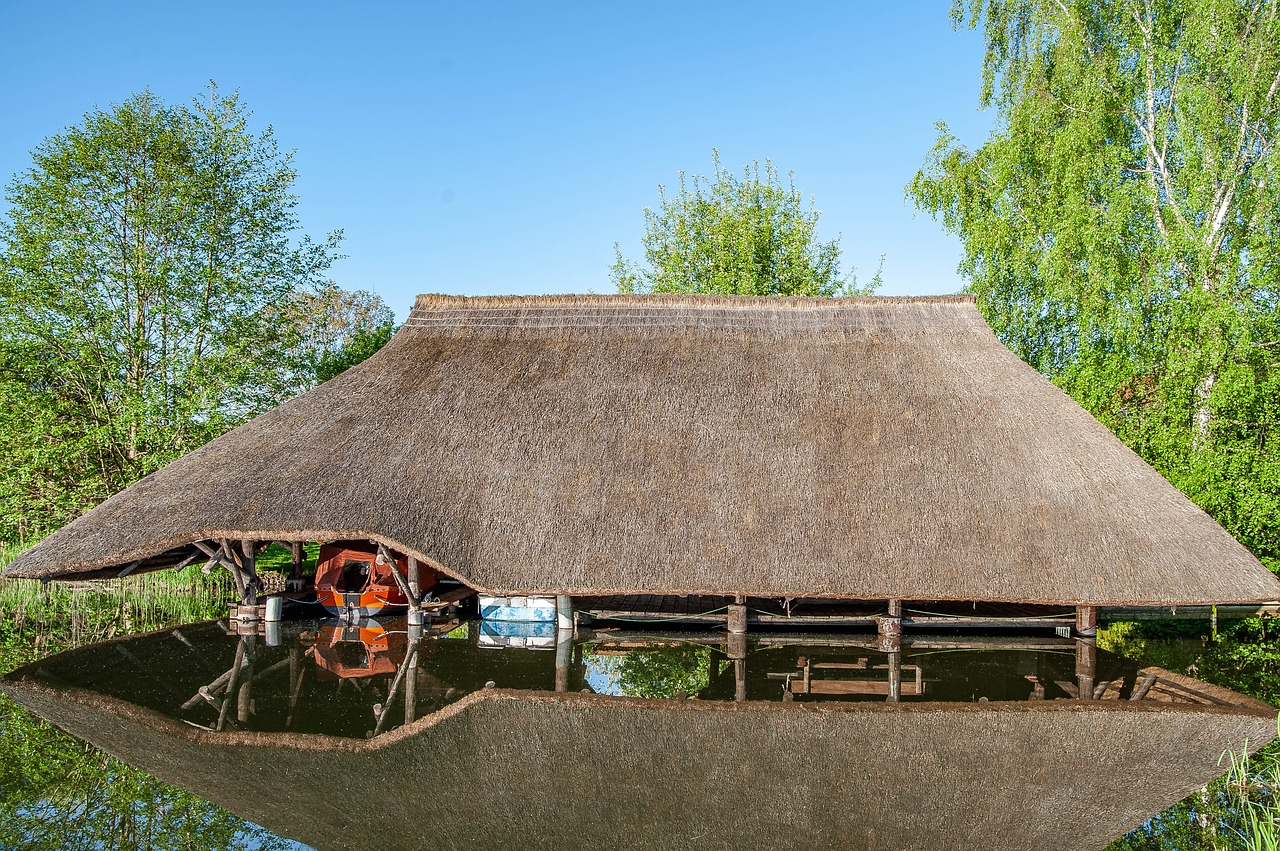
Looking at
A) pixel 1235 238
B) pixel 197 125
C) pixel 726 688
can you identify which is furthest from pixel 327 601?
pixel 1235 238

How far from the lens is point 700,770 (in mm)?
6711

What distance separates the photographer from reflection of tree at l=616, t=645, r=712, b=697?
9.09 meters

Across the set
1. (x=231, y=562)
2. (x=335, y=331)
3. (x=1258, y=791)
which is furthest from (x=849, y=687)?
(x=335, y=331)

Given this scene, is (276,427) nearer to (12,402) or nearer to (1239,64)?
(12,402)

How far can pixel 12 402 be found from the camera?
55.7 ft

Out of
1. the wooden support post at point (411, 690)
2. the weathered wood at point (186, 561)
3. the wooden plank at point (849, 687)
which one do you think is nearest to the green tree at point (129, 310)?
the weathered wood at point (186, 561)

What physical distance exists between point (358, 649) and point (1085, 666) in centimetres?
897

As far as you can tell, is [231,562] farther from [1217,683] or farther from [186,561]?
[1217,683]

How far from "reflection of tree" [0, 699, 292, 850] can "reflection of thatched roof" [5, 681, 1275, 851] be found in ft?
0.48

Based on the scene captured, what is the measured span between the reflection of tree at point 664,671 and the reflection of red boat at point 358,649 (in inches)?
108

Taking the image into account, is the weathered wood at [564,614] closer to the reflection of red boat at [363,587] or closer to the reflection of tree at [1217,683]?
the reflection of red boat at [363,587]

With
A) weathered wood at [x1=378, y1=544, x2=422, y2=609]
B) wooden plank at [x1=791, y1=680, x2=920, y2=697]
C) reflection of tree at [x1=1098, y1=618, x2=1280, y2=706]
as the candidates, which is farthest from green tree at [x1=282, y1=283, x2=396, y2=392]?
reflection of tree at [x1=1098, y1=618, x2=1280, y2=706]

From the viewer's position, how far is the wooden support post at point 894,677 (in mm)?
8788

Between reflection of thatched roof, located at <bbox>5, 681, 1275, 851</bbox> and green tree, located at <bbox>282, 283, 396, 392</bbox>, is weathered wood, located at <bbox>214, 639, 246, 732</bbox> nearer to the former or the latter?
reflection of thatched roof, located at <bbox>5, 681, 1275, 851</bbox>
